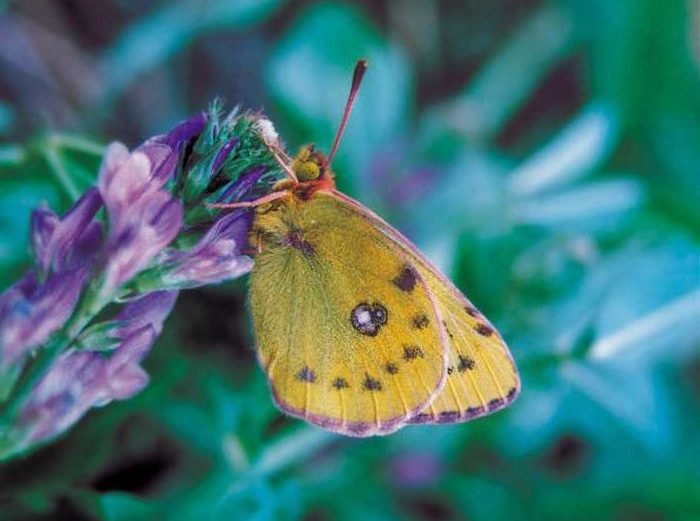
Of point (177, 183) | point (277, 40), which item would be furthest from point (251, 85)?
point (177, 183)

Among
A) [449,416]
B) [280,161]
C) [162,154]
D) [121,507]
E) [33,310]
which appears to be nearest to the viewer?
[33,310]

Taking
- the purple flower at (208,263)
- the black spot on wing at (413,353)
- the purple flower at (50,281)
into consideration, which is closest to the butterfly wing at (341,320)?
the black spot on wing at (413,353)

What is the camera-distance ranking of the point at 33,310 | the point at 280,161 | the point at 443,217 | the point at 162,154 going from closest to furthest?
the point at 33,310
the point at 162,154
the point at 280,161
the point at 443,217

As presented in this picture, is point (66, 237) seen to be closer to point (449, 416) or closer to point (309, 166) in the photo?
point (309, 166)

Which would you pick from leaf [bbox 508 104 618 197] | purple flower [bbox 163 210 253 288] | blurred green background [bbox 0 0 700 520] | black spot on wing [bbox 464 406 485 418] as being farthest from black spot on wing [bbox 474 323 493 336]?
leaf [bbox 508 104 618 197]

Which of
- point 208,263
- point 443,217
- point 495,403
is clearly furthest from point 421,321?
point 443,217

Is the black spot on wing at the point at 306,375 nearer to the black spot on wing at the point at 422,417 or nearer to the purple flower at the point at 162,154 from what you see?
the black spot on wing at the point at 422,417

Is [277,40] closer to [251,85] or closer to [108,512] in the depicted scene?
[251,85]
